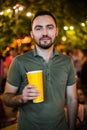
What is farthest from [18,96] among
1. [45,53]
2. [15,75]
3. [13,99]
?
[45,53]

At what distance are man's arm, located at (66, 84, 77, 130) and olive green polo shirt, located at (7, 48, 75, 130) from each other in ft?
0.47

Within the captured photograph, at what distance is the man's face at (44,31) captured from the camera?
93.8 inches

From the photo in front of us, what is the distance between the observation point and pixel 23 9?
22.7ft

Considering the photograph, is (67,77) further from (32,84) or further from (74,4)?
(74,4)

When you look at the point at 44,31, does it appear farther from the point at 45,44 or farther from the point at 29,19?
the point at 29,19

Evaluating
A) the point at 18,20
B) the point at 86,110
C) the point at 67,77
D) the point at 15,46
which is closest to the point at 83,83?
the point at 15,46

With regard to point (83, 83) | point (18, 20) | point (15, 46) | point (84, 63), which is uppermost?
point (18, 20)

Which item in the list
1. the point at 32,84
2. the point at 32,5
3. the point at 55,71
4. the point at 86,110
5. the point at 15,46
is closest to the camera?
the point at 32,84

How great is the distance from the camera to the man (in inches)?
93.3

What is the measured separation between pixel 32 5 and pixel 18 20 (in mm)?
606

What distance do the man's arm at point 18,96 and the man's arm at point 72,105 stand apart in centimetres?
48

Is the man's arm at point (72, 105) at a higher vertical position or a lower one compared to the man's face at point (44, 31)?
lower

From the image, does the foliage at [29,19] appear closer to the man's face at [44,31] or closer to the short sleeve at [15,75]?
the man's face at [44,31]

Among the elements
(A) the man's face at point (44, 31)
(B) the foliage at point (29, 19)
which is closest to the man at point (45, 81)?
(A) the man's face at point (44, 31)
